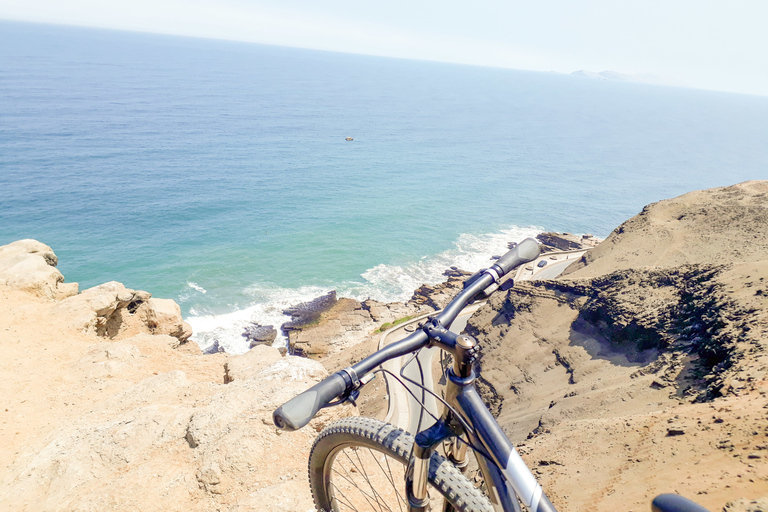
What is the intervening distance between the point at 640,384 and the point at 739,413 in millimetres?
5997

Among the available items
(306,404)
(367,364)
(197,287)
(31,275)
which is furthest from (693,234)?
(197,287)

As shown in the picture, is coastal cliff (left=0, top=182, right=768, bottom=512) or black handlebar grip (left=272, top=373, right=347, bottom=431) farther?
coastal cliff (left=0, top=182, right=768, bottom=512)

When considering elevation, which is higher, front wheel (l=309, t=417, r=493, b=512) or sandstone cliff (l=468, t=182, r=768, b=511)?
front wheel (l=309, t=417, r=493, b=512)

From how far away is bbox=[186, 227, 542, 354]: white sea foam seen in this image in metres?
37.0

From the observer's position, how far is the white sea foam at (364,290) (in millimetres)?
37000

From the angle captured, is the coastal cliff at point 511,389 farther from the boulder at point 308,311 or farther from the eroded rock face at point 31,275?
the boulder at point 308,311

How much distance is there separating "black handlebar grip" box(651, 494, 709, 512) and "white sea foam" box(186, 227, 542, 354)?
1387 inches

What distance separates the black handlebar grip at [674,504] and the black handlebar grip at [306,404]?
7.02 ft

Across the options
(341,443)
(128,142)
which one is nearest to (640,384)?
(341,443)

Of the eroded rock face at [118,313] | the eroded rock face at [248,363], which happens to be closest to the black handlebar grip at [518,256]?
the eroded rock face at [248,363]

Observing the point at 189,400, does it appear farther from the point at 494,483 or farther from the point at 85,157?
the point at 85,157

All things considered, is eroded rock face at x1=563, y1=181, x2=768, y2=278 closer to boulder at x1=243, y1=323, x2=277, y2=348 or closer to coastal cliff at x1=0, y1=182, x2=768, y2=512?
coastal cliff at x1=0, y1=182, x2=768, y2=512

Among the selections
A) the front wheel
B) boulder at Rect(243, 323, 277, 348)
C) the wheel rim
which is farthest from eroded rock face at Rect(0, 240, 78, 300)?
the front wheel

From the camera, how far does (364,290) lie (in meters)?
46.1
